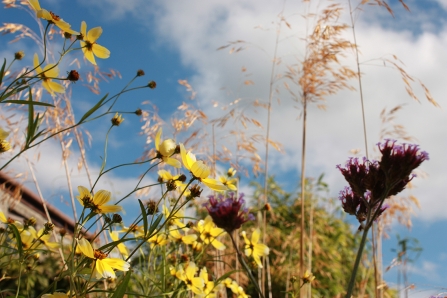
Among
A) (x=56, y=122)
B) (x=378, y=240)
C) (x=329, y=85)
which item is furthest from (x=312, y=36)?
(x=56, y=122)

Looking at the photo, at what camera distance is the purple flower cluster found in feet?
2.85

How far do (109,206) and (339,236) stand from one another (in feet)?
14.2

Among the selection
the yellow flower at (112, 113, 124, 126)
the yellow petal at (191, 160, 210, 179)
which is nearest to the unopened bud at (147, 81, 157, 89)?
the yellow flower at (112, 113, 124, 126)

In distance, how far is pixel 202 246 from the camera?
1.56 metres

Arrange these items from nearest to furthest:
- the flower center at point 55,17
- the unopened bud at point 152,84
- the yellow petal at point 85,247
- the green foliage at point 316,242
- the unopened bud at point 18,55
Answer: the yellow petal at point 85,247
the flower center at point 55,17
the unopened bud at point 18,55
the unopened bud at point 152,84
the green foliage at point 316,242

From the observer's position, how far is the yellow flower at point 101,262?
859mm

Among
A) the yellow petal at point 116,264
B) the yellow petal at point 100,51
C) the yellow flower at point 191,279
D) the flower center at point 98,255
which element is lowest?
the yellow petal at point 116,264

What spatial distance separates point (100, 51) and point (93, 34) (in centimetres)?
5

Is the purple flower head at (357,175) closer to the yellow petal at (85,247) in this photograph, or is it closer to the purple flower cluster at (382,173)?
the purple flower cluster at (382,173)

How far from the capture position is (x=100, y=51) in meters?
1.21

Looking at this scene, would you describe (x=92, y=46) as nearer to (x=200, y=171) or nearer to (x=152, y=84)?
(x=152, y=84)

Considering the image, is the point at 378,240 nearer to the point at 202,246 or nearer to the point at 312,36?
the point at 312,36

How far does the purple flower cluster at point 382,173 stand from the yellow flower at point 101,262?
0.48 meters

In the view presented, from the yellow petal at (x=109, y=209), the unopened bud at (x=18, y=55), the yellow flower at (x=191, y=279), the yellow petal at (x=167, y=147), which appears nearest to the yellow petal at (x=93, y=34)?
the unopened bud at (x=18, y=55)
